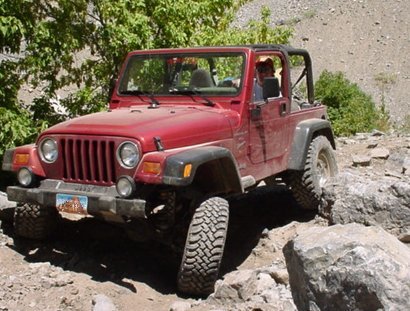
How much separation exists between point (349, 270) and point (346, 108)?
46.1 feet

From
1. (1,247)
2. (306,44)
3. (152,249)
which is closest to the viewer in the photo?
(1,247)

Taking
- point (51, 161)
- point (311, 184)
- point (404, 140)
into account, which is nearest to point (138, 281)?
point (51, 161)

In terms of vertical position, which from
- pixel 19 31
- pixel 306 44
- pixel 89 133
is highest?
pixel 19 31

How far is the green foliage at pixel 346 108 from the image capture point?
16531 mm

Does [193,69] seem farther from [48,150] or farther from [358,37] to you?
[358,37]

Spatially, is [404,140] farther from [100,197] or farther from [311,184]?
[100,197]

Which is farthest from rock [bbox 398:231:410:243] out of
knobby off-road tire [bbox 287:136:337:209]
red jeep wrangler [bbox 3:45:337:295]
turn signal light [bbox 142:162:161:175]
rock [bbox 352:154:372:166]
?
rock [bbox 352:154:372:166]

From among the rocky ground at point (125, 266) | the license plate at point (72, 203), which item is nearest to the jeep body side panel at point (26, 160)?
the license plate at point (72, 203)

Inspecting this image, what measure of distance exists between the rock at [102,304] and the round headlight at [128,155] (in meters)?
1.00

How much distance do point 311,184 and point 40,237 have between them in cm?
281

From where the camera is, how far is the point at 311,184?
755 cm

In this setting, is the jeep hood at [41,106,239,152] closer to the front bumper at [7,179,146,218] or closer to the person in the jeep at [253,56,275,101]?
the front bumper at [7,179,146,218]

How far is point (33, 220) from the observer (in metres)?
6.42

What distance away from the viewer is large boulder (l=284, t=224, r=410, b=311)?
13.4 ft
